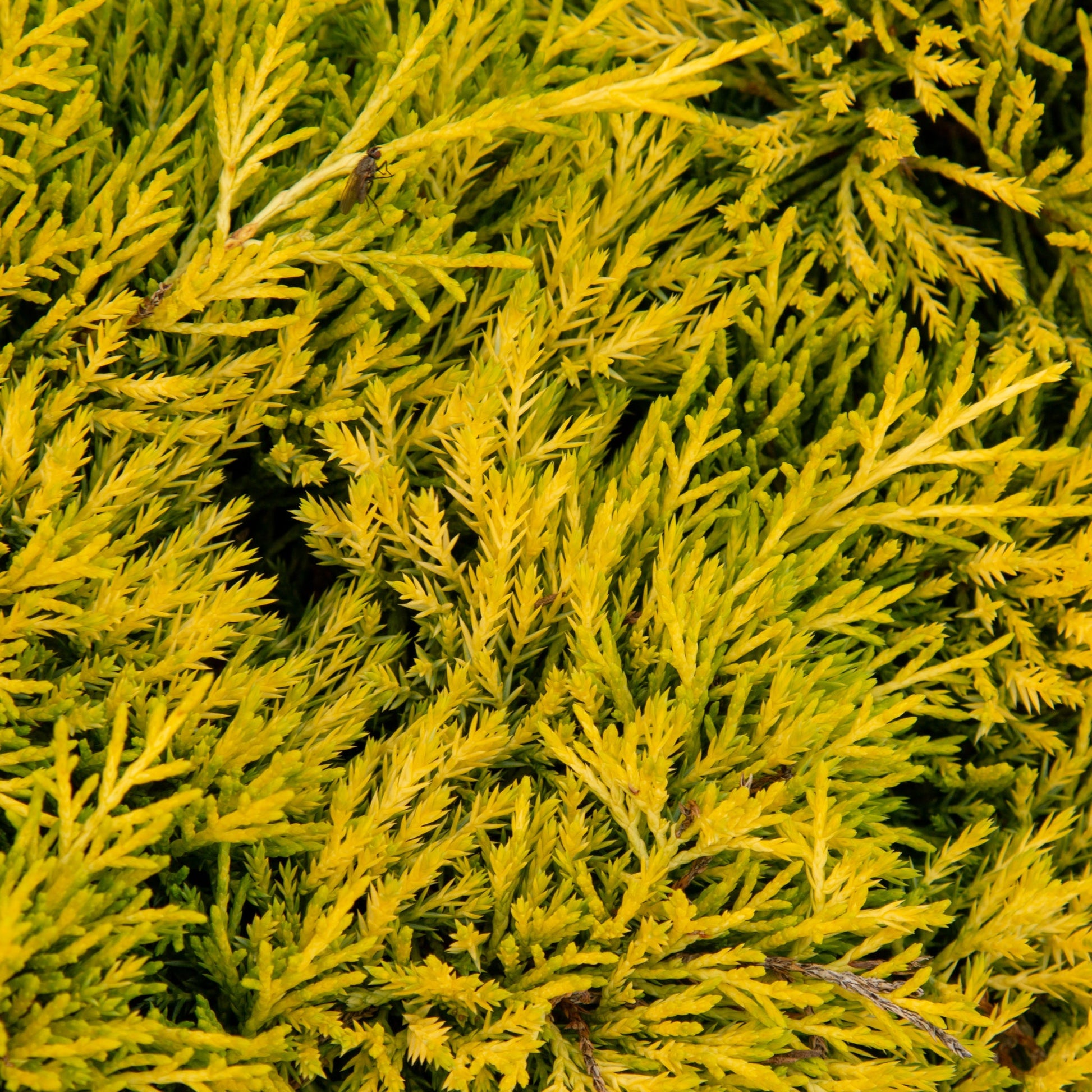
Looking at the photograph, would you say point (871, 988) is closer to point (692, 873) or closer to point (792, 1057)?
point (792, 1057)

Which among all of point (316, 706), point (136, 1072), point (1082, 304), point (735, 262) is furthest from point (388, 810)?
point (1082, 304)

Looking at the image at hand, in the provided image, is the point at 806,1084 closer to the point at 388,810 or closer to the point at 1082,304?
the point at 388,810

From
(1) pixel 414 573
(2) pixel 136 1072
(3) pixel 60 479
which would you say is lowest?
(2) pixel 136 1072

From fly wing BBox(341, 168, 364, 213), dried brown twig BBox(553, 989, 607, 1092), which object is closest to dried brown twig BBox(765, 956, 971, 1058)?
dried brown twig BBox(553, 989, 607, 1092)

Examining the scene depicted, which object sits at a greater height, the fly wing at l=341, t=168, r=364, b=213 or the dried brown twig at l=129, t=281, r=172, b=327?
the fly wing at l=341, t=168, r=364, b=213

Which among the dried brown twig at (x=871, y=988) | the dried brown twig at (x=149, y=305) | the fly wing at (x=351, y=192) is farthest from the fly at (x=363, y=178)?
the dried brown twig at (x=871, y=988)

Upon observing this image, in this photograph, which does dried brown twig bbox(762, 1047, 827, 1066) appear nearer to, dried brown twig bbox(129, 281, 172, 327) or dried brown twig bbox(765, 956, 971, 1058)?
dried brown twig bbox(765, 956, 971, 1058)

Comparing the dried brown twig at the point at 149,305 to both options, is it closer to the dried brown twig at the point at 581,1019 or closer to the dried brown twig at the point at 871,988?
the dried brown twig at the point at 581,1019

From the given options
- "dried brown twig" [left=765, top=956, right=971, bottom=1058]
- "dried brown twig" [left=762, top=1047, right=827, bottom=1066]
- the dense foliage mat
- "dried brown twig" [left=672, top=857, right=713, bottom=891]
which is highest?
the dense foliage mat
